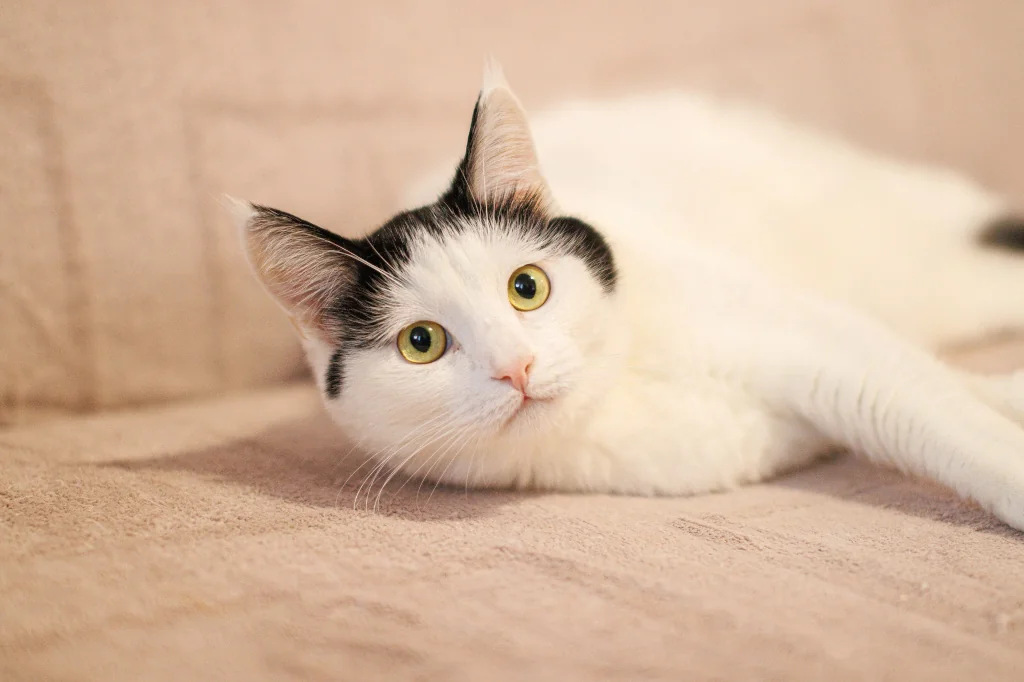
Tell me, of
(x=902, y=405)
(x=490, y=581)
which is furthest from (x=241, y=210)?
(x=902, y=405)

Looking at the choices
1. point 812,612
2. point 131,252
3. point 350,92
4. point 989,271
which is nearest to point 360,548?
point 812,612

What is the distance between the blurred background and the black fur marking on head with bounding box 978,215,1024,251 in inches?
12.6

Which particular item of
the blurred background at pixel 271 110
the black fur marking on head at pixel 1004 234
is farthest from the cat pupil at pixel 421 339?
the black fur marking on head at pixel 1004 234

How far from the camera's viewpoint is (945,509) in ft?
3.43

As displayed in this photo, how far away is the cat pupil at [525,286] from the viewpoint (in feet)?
3.80

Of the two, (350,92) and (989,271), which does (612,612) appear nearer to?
(350,92)

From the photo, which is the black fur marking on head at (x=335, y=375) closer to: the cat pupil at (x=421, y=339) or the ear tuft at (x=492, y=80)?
the cat pupil at (x=421, y=339)

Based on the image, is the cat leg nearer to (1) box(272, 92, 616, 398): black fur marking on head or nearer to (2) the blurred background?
(1) box(272, 92, 616, 398): black fur marking on head

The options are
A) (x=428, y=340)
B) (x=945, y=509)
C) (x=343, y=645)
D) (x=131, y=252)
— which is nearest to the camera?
(x=343, y=645)

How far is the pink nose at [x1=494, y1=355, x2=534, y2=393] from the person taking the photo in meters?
1.02

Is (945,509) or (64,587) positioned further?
(945,509)

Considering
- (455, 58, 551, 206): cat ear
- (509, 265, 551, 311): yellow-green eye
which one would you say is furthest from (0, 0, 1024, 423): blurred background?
(509, 265, 551, 311): yellow-green eye

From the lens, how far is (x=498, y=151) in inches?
48.6

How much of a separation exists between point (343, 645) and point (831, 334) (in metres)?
0.94
